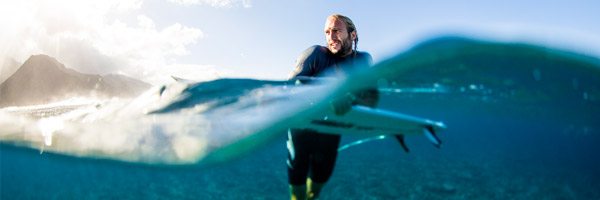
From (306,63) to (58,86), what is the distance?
1948 cm

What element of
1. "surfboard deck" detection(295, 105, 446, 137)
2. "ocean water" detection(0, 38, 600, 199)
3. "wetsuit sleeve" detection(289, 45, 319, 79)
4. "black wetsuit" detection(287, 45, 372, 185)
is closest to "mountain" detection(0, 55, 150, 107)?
"ocean water" detection(0, 38, 600, 199)

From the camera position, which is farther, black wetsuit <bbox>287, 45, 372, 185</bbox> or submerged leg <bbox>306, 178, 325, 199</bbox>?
submerged leg <bbox>306, 178, 325, 199</bbox>

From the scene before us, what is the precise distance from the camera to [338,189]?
13.4m

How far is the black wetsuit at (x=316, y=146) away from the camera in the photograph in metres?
5.21

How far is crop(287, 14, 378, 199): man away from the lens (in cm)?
486

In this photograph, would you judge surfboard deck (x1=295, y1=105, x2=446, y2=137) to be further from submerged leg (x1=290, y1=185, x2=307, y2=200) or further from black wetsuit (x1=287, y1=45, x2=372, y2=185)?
submerged leg (x1=290, y1=185, x2=307, y2=200)

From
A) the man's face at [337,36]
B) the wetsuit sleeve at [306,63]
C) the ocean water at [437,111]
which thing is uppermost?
the man's face at [337,36]

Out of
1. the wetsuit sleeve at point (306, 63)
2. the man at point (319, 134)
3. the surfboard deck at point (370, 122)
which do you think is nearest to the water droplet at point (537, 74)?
the surfboard deck at point (370, 122)

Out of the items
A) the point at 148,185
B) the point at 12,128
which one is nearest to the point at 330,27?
the point at 148,185

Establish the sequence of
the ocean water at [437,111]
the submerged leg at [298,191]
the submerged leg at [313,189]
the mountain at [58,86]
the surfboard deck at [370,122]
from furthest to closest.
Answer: the mountain at [58,86], the ocean water at [437,111], the surfboard deck at [370,122], the submerged leg at [313,189], the submerged leg at [298,191]

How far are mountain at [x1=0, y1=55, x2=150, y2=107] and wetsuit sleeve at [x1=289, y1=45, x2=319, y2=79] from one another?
4.88 m

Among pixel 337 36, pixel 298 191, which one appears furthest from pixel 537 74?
pixel 298 191

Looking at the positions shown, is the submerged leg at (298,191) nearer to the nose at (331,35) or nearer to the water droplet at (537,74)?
the nose at (331,35)

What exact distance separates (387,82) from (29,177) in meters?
51.1
